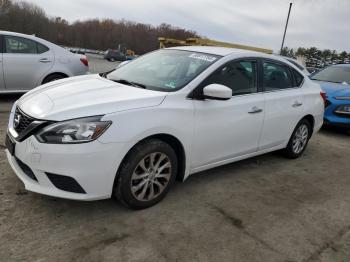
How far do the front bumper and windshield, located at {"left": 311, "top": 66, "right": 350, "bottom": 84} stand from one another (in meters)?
7.14

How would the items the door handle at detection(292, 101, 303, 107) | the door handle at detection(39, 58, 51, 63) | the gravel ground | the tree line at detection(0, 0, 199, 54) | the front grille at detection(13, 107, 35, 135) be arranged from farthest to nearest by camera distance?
the tree line at detection(0, 0, 199, 54) < the door handle at detection(39, 58, 51, 63) < the door handle at detection(292, 101, 303, 107) < the front grille at detection(13, 107, 35, 135) < the gravel ground

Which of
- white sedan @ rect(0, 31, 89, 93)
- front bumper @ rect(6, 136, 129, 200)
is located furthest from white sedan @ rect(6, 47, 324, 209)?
white sedan @ rect(0, 31, 89, 93)

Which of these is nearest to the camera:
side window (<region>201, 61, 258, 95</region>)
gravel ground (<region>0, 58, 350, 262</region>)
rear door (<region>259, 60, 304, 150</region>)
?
gravel ground (<region>0, 58, 350, 262</region>)

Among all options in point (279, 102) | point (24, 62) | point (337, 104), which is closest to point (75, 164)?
point (279, 102)

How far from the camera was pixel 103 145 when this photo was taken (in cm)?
287

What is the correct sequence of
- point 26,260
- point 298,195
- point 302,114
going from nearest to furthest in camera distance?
point 26,260 → point 298,195 → point 302,114

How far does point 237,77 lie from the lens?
4148 millimetres

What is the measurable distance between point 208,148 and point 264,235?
41.8 inches

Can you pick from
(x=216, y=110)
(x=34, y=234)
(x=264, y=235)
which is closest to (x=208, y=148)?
(x=216, y=110)

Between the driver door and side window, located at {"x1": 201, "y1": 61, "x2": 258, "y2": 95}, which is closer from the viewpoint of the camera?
the driver door

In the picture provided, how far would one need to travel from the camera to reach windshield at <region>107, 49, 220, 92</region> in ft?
12.2

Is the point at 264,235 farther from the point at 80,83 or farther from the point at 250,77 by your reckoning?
the point at 80,83

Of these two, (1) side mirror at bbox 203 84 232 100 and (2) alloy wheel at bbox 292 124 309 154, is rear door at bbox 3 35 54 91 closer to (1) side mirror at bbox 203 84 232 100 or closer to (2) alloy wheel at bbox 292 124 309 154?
(1) side mirror at bbox 203 84 232 100

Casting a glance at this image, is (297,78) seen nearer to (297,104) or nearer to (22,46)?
(297,104)
